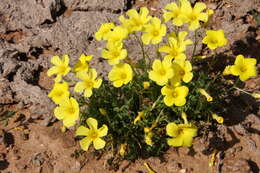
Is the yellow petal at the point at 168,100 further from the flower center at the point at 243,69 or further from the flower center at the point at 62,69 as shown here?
the flower center at the point at 62,69

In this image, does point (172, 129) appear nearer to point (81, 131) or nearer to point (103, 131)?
point (103, 131)

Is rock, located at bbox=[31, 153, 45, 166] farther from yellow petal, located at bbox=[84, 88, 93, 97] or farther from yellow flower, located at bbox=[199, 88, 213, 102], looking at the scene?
yellow flower, located at bbox=[199, 88, 213, 102]

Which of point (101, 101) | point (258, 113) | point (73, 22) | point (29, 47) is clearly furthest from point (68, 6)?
point (258, 113)

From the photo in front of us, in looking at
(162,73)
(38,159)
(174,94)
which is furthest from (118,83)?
(38,159)

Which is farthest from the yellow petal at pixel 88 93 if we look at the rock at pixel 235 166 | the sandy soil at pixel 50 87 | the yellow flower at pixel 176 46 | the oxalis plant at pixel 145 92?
the rock at pixel 235 166

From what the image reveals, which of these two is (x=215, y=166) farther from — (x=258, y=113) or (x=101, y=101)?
(x=101, y=101)
